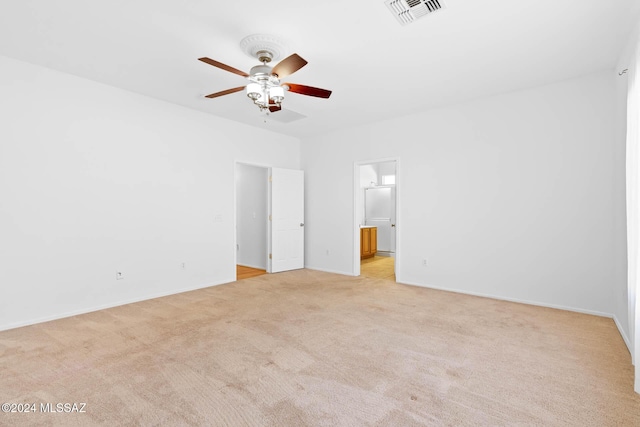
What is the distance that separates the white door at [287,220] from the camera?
5984mm

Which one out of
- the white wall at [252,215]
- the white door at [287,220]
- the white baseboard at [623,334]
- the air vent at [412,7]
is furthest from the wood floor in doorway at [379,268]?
the air vent at [412,7]

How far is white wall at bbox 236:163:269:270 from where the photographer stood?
6.35 metres

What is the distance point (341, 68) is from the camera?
340 centimetres

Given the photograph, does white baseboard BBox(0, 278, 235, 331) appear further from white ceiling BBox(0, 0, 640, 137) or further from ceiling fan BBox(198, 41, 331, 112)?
ceiling fan BBox(198, 41, 331, 112)

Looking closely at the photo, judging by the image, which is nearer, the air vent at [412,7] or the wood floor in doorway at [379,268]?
the air vent at [412,7]

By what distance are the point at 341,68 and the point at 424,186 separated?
2412mm

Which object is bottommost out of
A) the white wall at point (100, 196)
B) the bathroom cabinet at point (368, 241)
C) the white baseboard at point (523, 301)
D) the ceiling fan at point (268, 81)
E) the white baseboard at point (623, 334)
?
the white baseboard at point (523, 301)

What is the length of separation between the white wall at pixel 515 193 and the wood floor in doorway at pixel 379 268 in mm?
631

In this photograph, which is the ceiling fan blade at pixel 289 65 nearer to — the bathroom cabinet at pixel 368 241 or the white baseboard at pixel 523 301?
the white baseboard at pixel 523 301

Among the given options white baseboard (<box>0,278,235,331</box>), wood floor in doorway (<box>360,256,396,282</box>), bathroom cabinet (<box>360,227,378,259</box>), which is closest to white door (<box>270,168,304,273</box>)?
wood floor in doorway (<box>360,256,396,282</box>)

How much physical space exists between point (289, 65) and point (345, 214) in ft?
11.9

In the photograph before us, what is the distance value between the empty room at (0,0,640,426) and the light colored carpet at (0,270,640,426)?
0.8 inches

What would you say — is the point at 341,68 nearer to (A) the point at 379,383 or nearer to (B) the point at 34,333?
(A) the point at 379,383

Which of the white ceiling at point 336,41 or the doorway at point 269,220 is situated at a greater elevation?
the white ceiling at point 336,41
